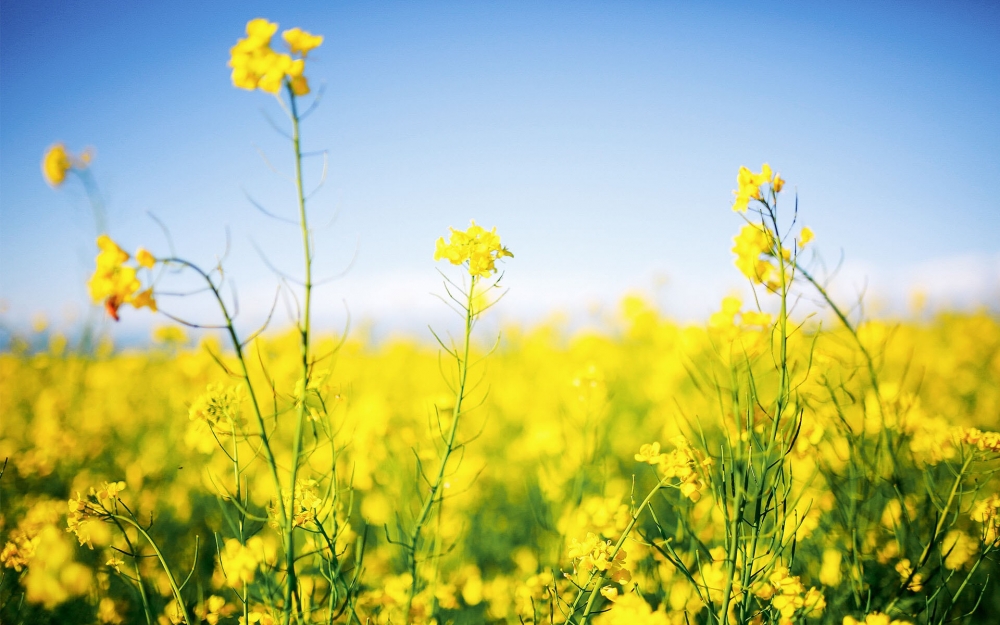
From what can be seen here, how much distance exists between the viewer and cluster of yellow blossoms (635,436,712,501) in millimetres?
1312

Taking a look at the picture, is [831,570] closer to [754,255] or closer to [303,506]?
[754,255]

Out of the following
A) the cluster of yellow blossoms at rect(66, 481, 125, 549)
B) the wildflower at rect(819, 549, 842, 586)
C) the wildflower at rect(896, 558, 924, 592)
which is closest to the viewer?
the cluster of yellow blossoms at rect(66, 481, 125, 549)

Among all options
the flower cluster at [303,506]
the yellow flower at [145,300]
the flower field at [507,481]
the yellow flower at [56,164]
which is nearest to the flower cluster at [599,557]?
the flower field at [507,481]

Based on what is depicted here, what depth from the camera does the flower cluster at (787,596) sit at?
1.35m

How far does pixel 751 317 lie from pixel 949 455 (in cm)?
94

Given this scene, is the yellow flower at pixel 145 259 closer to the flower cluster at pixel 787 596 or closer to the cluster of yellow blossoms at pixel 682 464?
the cluster of yellow blossoms at pixel 682 464

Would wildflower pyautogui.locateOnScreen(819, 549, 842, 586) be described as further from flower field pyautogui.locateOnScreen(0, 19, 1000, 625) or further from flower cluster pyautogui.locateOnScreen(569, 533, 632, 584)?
flower cluster pyautogui.locateOnScreen(569, 533, 632, 584)

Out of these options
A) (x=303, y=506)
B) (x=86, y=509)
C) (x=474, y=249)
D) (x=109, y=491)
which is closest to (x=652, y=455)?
(x=474, y=249)

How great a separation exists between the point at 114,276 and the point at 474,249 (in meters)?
0.83

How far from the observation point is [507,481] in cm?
379

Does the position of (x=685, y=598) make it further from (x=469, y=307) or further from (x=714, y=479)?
(x=469, y=307)

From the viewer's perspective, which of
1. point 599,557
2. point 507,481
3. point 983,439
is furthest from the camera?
point 507,481

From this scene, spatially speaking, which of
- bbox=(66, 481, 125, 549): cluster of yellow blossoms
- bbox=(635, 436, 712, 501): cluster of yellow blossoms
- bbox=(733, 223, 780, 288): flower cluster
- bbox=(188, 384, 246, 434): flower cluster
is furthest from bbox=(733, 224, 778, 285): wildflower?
bbox=(66, 481, 125, 549): cluster of yellow blossoms

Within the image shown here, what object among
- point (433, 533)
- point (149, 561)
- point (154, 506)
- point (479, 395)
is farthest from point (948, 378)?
point (154, 506)
